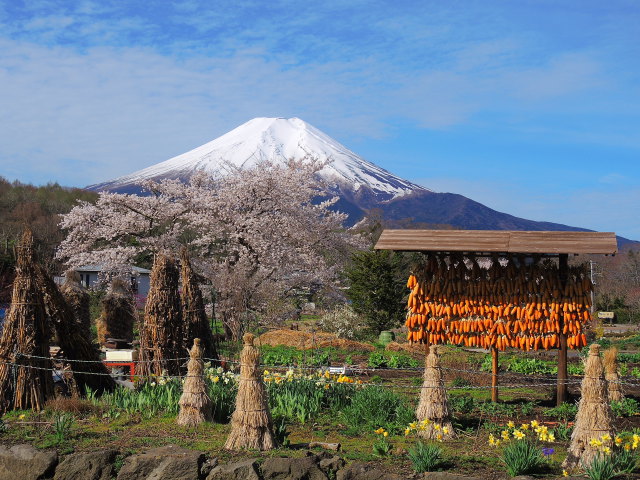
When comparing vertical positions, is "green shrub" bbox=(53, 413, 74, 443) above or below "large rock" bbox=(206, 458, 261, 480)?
above

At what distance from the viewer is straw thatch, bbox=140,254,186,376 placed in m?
12.8

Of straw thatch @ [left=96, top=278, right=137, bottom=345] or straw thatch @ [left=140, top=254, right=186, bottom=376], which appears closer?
straw thatch @ [left=140, top=254, right=186, bottom=376]

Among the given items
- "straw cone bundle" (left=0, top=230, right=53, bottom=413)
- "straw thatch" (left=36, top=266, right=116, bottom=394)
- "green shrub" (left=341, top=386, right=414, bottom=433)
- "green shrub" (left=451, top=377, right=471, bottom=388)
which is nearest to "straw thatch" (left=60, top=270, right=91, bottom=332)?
"straw thatch" (left=36, top=266, right=116, bottom=394)

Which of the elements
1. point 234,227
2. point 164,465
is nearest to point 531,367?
point 164,465

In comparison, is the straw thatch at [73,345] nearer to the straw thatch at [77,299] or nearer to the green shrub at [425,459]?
the green shrub at [425,459]

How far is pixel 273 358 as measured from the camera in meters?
16.7

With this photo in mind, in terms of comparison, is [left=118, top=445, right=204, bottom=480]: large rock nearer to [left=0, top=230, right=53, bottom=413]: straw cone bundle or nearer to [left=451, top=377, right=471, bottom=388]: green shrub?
[left=0, top=230, right=53, bottom=413]: straw cone bundle

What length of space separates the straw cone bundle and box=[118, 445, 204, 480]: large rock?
3.32 m

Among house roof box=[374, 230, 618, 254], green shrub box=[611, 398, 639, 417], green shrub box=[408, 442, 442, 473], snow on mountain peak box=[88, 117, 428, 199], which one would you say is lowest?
green shrub box=[408, 442, 442, 473]

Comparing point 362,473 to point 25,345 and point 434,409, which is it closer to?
point 434,409

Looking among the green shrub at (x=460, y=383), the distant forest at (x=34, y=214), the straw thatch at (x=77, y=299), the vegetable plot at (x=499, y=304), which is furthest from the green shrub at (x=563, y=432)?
the distant forest at (x=34, y=214)

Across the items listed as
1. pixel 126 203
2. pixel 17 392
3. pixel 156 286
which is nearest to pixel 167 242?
pixel 126 203

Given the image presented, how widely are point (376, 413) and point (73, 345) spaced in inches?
199

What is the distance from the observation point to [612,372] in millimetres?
9469
